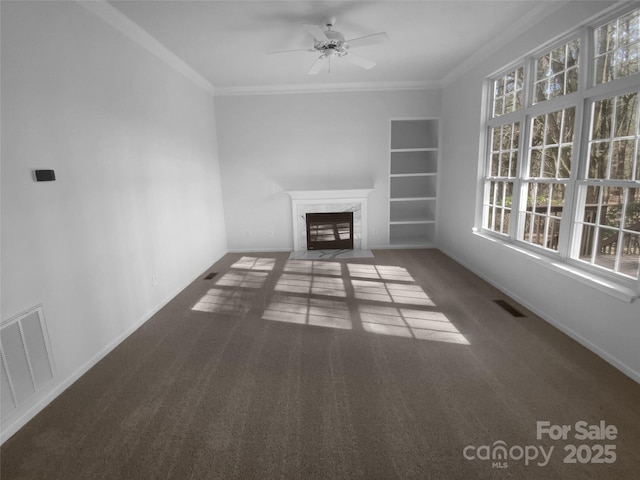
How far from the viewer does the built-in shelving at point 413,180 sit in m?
6.11

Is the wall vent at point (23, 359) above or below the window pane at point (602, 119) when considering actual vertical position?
below

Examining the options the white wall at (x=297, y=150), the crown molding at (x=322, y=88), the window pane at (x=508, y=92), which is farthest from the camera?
the white wall at (x=297, y=150)

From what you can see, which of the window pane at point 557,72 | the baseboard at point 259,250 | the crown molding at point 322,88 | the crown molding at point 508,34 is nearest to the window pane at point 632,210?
the window pane at point 557,72

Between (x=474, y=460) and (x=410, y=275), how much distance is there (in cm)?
304

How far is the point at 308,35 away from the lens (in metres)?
3.57

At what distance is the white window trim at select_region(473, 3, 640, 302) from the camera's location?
2.43 metres

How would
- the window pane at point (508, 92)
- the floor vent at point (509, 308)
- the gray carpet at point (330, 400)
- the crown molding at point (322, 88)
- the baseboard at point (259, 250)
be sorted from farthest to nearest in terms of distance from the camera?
the baseboard at point (259, 250) → the crown molding at point (322, 88) → the window pane at point (508, 92) → the floor vent at point (509, 308) → the gray carpet at point (330, 400)

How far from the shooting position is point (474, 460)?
1.70 m

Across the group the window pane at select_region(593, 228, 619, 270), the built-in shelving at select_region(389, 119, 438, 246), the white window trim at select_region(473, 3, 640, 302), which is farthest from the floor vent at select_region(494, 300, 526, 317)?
the built-in shelving at select_region(389, 119, 438, 246)

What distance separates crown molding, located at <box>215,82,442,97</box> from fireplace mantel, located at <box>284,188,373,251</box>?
5.62 ft

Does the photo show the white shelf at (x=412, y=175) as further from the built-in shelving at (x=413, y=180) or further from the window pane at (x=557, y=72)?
the window pane at (x=557, y=72)

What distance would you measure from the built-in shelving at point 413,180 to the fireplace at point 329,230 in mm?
827

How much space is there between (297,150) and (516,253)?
3.86m

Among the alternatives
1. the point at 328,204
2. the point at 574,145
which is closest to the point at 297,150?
the point at 328,204
